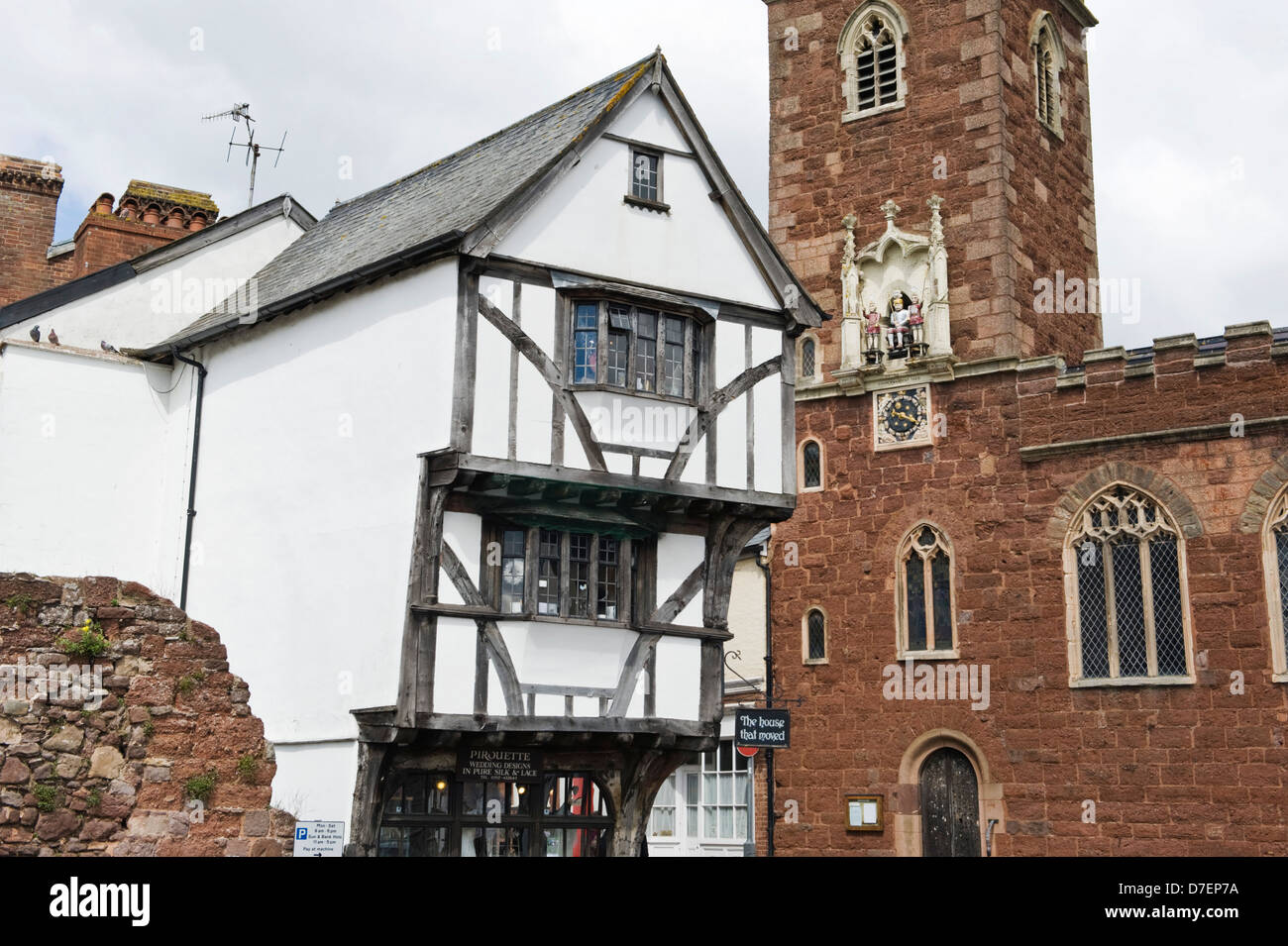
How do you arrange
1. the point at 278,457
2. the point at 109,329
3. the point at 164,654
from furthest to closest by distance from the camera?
the point at 109,329
the point at 278,457
the point at 164,654

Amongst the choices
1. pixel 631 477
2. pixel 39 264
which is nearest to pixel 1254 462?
pixel 631 477

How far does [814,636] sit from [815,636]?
0.02 meters

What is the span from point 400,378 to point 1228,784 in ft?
45.4

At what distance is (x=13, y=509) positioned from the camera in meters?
19.8

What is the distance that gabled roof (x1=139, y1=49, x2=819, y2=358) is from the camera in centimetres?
1786

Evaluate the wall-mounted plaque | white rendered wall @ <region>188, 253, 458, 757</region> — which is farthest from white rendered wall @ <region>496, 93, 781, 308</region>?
the wall-mounted plaque

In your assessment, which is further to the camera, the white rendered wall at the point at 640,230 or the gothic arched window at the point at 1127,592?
the gothic arched window at the point at 1127,592

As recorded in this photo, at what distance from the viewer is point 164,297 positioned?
75.7 feet

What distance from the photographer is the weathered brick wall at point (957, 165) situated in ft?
91.8

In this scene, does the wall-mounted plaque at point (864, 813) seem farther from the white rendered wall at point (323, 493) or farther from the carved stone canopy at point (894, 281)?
the white rendered wall at point (323, 493)

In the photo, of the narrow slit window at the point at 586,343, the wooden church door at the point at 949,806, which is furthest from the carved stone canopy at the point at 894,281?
the narrow slit window at the point at 586,343

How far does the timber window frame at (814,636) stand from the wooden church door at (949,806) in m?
2.71

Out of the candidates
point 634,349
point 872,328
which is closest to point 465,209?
point 634,349
